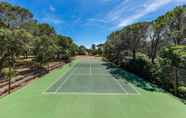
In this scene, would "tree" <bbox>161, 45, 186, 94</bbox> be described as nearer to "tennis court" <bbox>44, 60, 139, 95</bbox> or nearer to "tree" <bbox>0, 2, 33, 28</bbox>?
"tennis court" <bbox>44, 60, 139, 95</bbox>

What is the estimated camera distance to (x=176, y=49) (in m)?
12.3

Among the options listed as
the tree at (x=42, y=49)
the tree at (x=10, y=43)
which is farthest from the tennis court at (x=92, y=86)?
the tree at (x=42, y=49)

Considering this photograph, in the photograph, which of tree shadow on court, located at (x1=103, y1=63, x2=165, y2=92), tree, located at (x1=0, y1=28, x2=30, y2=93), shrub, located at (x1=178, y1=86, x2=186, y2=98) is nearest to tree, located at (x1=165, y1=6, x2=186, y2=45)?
tree shadow on court, located at (x1=103, y1=63, x2=165, y2=92)

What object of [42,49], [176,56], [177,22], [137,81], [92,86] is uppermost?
[177,22]

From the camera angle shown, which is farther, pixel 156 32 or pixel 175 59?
pixel 156 32

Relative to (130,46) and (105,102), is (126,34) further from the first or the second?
(105,102)

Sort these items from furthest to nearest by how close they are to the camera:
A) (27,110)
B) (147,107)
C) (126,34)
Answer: (126,34), (147,107), (27,110)

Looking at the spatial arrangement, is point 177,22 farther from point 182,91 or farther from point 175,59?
point 182,91

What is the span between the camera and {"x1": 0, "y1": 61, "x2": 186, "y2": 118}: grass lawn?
6.92m

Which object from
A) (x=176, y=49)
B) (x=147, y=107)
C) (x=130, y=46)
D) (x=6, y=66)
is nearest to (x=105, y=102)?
(x=147, y=107)

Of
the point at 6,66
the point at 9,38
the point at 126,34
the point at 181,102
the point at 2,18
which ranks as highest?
the point at 2,18

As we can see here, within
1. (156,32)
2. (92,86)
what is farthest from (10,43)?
(156,32)

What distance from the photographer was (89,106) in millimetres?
7934

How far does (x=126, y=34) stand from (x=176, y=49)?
1457 cm
